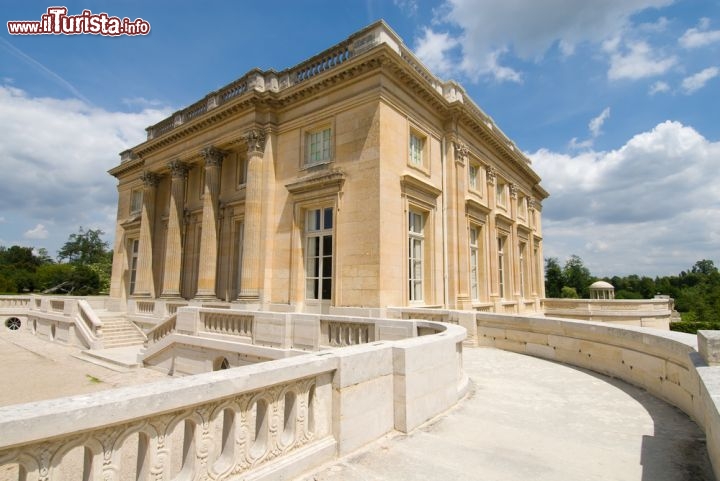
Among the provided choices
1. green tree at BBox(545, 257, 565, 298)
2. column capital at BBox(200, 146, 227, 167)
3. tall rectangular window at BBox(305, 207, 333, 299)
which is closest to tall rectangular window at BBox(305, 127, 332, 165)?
tall rectangular window at BBox(305, 207, 333, 299)

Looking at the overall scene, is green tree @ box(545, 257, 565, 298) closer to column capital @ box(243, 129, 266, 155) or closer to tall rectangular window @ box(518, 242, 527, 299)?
tall rectangular window @ box(518, 242, 527, 299)

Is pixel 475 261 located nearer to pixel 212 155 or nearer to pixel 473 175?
pixel 473 175

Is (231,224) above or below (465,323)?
above

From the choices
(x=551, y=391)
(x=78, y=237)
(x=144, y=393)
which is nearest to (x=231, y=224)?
(x=551, y=391)

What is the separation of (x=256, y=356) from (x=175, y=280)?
10194mm

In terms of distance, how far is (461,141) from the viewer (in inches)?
628

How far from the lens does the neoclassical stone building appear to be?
12180 millimetres

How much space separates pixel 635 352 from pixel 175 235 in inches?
700

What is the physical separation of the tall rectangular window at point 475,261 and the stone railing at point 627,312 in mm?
8849

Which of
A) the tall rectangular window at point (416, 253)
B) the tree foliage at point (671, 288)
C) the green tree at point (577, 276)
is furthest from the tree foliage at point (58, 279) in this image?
the green tree at point (577, 276)

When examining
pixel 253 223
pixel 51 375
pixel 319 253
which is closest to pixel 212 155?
pixel 253 223

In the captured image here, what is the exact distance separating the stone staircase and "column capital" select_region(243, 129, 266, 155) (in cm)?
969

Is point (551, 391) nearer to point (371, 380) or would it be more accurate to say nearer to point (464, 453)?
point (464, 453)

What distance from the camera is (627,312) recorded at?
20797 millimetres
